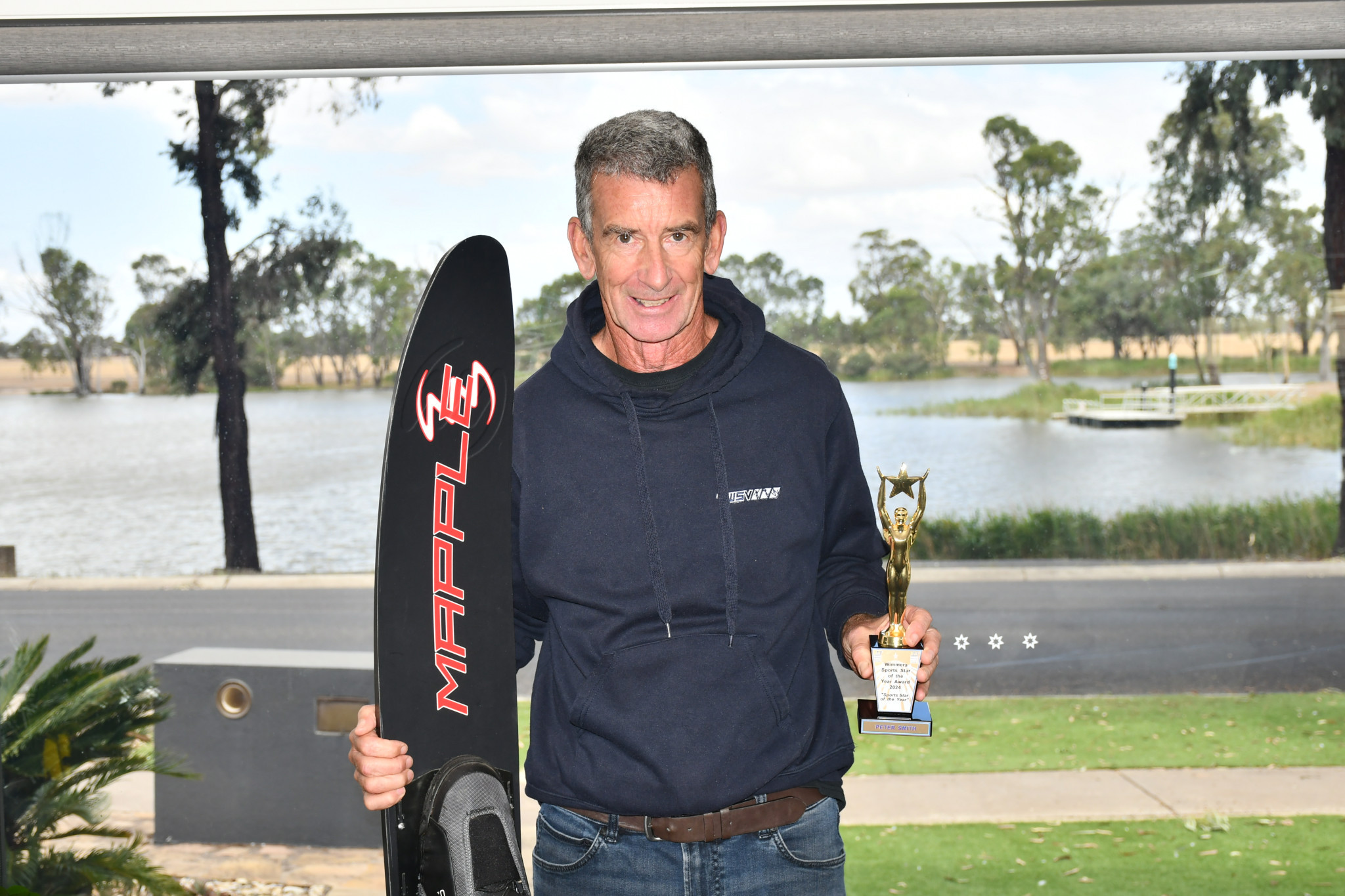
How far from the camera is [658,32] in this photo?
6.67 ft

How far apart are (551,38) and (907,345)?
1107 mm

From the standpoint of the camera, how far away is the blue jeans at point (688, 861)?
1185 millimetres

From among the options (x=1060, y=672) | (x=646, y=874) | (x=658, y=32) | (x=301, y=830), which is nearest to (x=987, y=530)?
(x=1060, y=672)

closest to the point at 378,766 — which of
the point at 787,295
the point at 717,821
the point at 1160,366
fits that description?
the point at 717,821

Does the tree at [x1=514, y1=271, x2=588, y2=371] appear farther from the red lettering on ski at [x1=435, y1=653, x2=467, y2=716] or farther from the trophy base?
Answer: the trophy base

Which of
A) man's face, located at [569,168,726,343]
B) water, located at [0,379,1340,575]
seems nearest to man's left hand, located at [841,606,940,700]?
man's face, located at [569,168,726,343]

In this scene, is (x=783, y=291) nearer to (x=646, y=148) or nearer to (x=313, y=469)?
(x=313, y=469)

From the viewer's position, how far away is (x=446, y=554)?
141cm

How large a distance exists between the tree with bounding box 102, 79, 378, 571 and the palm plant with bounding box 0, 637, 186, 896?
571 millimetres

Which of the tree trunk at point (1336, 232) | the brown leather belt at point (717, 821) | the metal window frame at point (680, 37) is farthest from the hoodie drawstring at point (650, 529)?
the tree trunk at point (1336, 232)

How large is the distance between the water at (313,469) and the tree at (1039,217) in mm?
224

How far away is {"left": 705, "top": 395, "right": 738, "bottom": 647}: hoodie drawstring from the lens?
121 cm

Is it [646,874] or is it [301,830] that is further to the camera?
[301,830]

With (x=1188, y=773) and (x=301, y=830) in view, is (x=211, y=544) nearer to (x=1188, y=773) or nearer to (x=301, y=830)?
(x=301, y=830)
